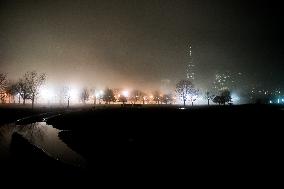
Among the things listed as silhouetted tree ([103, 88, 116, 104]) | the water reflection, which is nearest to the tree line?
silhouetted tree ([103, 88, 116, 104])

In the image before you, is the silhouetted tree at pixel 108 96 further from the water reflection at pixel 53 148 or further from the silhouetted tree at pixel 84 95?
Result: the water reflection at pixel 53 148

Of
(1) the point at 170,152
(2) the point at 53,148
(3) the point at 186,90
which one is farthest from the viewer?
(3) the point at 186,90

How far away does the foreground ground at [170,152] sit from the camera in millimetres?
19812

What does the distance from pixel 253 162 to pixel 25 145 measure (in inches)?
966

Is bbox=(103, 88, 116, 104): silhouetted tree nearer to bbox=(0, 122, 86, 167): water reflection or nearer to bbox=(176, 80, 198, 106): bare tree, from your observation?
bbox=(176, 80, 198, 106): bare tree

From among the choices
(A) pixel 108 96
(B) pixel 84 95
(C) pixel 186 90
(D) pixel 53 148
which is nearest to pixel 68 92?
(B) pixel 84 95

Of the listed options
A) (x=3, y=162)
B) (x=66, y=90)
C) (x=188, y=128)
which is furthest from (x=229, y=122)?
(x=66, y=90)

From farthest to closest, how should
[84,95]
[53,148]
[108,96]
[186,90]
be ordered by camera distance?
[108,96] < [84,95] < [186,90] < [53,148]

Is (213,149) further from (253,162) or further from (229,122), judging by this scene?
(229,122)

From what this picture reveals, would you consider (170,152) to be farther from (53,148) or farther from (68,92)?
(68,92)

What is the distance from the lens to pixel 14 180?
16.8m

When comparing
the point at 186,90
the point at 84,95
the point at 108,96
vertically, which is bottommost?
the point at 108,96

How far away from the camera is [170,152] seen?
26781mm

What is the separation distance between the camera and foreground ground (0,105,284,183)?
19.8 metres
